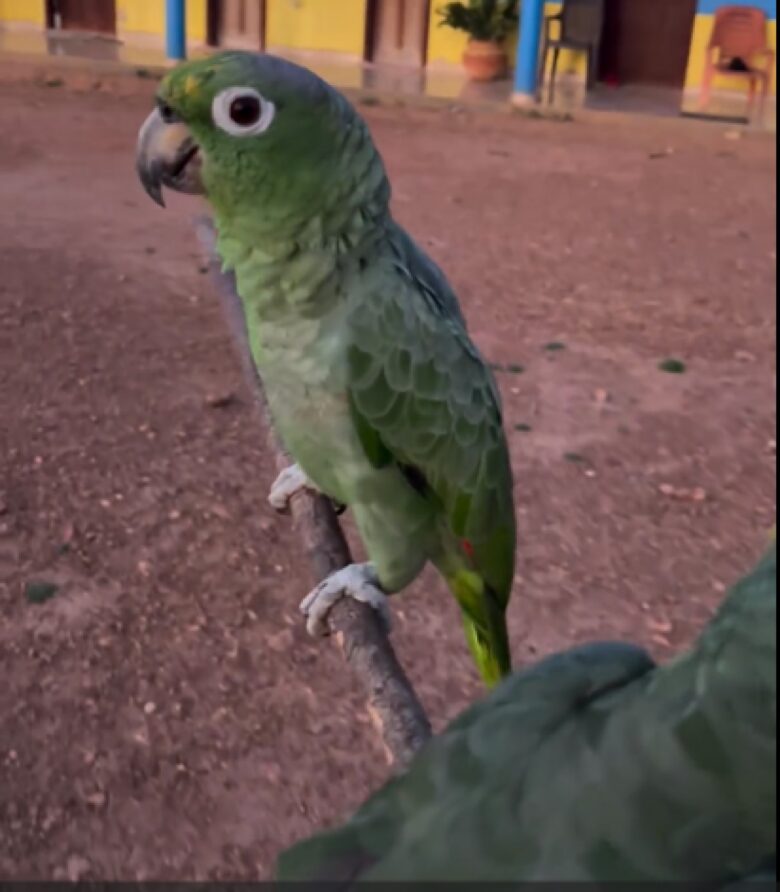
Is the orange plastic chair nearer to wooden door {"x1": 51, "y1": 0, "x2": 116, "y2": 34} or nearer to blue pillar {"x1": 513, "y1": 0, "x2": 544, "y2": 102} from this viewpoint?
blue pillar {"x1": 513, "y1": 0, "x2": 544, "y2": 102}

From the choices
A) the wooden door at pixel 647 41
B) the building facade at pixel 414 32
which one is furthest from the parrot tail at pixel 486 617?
the wooden door at pixel 647 41

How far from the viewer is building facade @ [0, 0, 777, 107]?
4.67 m

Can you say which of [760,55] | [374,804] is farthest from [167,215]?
[760,55]

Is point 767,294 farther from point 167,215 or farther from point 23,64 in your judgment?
point 23,64

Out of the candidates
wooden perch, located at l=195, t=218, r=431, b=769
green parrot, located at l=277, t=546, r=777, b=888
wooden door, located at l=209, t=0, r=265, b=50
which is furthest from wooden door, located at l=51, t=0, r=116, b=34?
green parrot, located at l=277, t=546, r=777, b=888

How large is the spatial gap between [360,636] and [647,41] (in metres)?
4.69

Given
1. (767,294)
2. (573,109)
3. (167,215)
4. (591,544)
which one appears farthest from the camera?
(573,109)

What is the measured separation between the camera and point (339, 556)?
Answer: 88cm

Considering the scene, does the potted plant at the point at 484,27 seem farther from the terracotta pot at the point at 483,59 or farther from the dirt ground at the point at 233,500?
the dirt ground at the point at 233,500

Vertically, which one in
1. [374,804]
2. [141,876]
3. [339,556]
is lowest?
[141,876]

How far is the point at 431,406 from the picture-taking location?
2.69 ft

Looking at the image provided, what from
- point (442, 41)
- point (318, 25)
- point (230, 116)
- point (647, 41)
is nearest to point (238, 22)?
point (318, 25)

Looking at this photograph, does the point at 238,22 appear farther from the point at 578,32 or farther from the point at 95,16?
the point at 578,32

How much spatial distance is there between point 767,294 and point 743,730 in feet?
7.63
